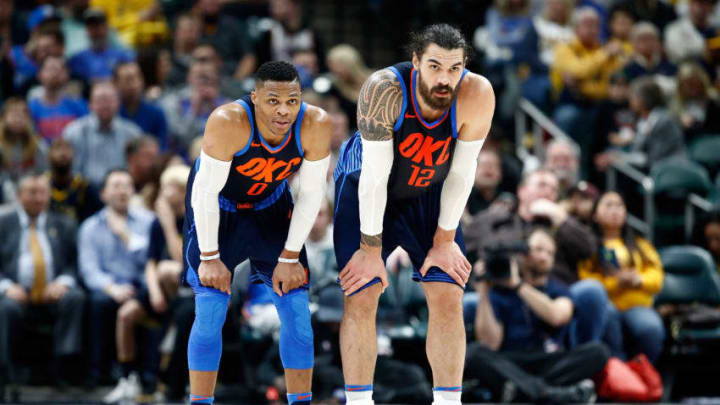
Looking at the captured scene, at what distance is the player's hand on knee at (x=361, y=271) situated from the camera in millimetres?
4098

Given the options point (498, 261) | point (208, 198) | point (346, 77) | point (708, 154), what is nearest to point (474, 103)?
point (208, 198)

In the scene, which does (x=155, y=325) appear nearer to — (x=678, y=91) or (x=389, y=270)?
(x=389, y=270)

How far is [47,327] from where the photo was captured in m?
6.53

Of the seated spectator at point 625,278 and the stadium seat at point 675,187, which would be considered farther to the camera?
the stadium seat at point 675,187

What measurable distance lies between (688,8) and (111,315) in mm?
6412

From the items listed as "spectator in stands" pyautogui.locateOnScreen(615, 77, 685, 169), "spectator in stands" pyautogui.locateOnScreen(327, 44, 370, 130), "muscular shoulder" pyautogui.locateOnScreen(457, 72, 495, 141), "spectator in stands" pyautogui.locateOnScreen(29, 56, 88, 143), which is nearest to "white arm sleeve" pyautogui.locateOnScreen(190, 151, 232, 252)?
"muscular shoulder" pyautogui.locateOnScreen(457, 72, 495, 141)

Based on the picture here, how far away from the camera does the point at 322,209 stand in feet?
21.4

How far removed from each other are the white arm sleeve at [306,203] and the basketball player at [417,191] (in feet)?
0.47

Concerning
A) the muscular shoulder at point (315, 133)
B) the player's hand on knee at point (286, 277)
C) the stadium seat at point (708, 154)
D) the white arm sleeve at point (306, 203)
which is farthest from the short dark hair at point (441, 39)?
the stadium seat at point (708, 154)

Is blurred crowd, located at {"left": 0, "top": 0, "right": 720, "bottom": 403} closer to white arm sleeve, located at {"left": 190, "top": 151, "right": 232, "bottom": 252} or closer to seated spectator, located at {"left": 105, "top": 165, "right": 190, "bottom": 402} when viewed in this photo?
seated spectator, located at {"left": 105, "top": 165, "right": 190, "bottom": 402}

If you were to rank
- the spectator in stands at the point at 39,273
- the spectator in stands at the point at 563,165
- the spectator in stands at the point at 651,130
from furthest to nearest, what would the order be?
1. the spectator in stands at the point at 651,130
2. the spectator in stands at the point at 563,165
3. the spectator in stands at the point at 39,273

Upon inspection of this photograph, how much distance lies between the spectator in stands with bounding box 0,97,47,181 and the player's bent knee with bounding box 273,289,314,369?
147 inches

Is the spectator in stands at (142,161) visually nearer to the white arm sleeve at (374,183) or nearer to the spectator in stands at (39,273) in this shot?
the spectator in stands at (39,273)

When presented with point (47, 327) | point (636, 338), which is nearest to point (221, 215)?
point (47, 327)
